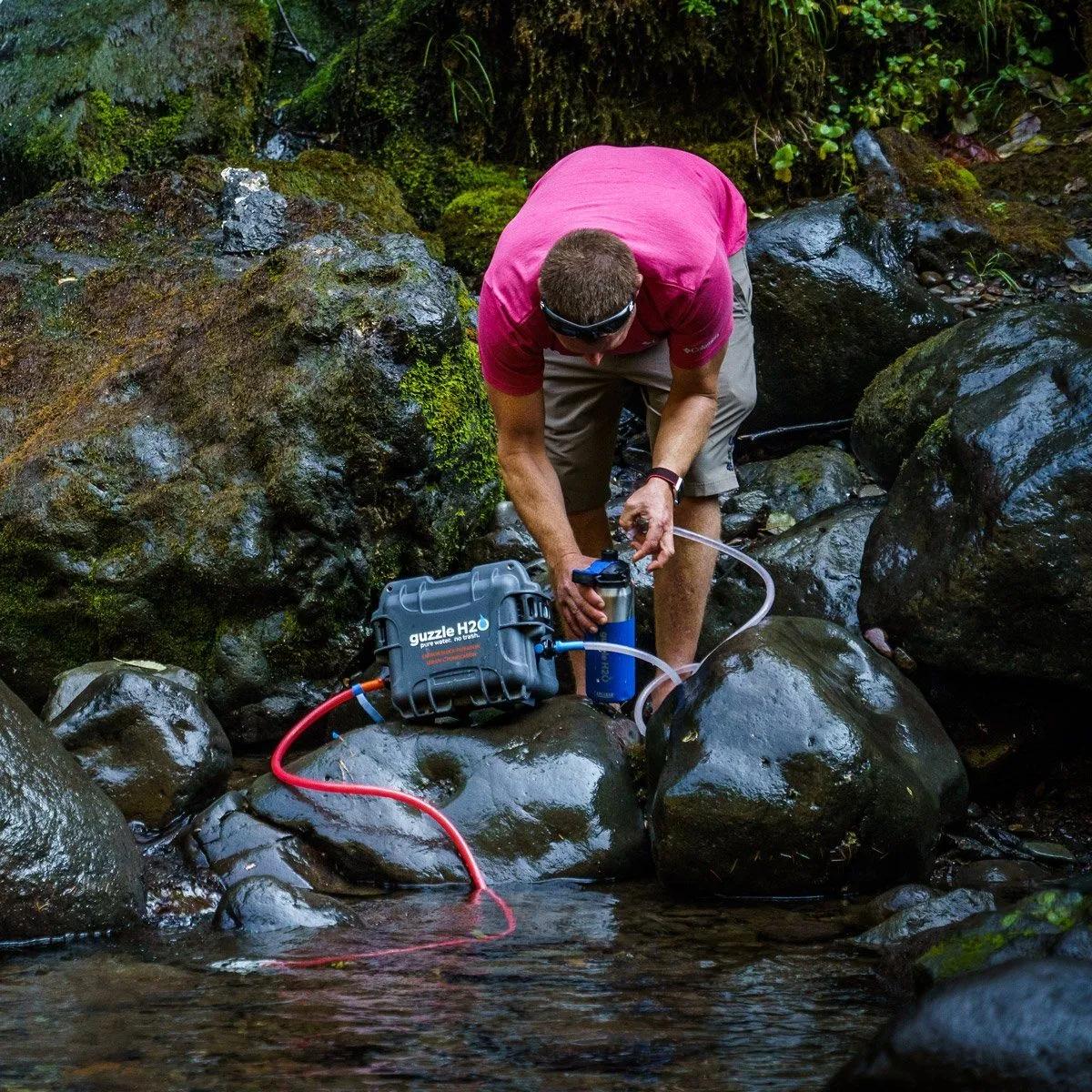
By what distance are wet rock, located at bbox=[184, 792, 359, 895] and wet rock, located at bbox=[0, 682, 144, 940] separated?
332mm

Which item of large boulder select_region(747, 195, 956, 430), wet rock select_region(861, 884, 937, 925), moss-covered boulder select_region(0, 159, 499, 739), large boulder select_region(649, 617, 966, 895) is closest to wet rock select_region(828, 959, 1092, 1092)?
wet rock select_region(861, 884, 937, 925)

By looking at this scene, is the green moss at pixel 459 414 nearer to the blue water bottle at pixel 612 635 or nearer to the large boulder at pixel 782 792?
the blue water bottle at pixel 612 635

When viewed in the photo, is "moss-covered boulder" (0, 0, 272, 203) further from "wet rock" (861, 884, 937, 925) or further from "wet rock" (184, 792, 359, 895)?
"wet rock" (861, 884, 937, 925)

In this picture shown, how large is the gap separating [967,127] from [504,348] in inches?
254

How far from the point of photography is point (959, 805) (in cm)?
437

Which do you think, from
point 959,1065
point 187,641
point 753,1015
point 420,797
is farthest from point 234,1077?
point 187,641

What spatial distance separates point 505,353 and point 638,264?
20.4 inches

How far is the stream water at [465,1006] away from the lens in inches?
101

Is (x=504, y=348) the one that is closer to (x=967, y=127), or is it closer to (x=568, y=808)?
(x=568, y=808)

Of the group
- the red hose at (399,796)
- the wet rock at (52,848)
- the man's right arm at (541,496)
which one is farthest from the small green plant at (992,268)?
the wet rock at (52,848)

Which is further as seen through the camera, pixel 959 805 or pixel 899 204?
pixel 899 204

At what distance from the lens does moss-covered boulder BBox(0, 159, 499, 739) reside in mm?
5426

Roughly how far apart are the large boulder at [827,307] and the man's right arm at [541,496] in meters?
2.86

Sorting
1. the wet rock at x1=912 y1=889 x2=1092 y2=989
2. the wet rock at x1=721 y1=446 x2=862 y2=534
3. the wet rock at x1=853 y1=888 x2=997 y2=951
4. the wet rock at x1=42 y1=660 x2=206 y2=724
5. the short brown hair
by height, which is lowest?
the wet rock at x1=721 y1=446 x2=862 y2=534
